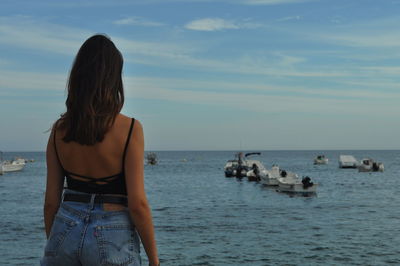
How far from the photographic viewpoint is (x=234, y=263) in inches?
740

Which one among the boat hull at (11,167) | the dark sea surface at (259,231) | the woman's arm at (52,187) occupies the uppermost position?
the woman's arm at (52,187)

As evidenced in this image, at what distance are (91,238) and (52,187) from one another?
484 millimetres

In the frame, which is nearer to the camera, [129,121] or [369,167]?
[129,121]

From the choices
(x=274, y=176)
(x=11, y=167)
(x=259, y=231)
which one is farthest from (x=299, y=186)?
(x=11, y=167)

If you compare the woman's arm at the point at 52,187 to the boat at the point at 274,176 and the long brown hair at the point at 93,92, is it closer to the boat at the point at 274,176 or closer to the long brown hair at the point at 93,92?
the long brown hair at the point at 93,92

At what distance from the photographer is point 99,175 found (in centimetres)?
308

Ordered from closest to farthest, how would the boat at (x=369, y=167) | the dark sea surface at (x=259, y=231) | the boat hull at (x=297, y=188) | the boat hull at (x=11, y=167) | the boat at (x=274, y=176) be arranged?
the dark sea surface at (x=259, y=231) < the boat hull at (x=297, y=188) < the boat at (x=274, y=176) < the boat at (x=369, y=167) < the boat hull at (x=11, y=167)

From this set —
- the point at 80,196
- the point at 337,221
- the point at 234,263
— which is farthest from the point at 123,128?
the point at 337,221

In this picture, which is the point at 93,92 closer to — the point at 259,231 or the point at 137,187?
the point at 137,187

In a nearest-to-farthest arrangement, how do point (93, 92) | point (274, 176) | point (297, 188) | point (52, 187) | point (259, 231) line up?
point (93, 92) → point (52, 187) → point (259, 231) → point (297, 188) → point (274, 176)

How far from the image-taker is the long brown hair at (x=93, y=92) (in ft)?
10.1

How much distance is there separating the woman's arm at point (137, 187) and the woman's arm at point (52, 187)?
477 millimetres

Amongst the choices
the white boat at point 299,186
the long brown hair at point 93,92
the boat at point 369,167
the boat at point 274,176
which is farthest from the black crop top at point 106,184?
the boat at point 369,167

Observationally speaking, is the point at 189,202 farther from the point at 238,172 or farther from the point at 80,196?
the point at 80,196
